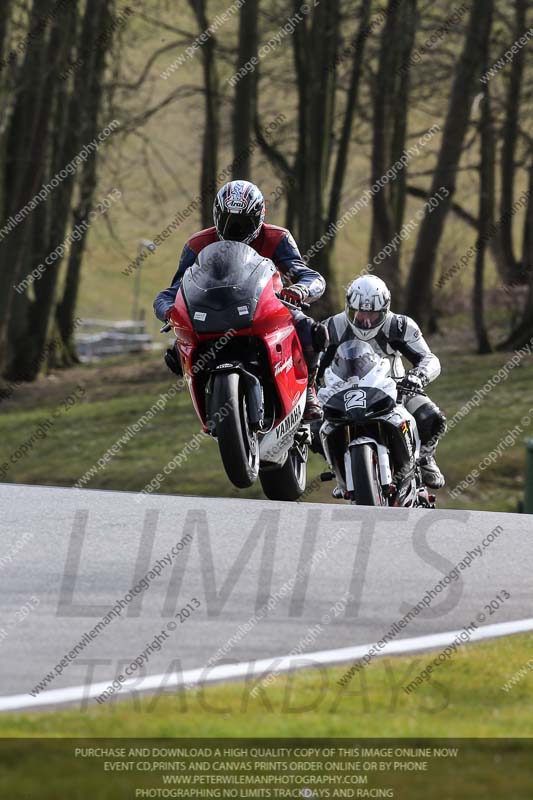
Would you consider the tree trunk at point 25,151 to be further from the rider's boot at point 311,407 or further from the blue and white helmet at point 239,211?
the blue and white helmet at point 239,211

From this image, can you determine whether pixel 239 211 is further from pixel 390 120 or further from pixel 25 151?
pixel 390 120

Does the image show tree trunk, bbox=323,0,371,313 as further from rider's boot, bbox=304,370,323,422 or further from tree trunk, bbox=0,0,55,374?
rider's boot, bbox=304,370,323,422

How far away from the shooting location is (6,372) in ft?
118

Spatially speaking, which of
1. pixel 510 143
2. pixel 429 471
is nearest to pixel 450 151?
pixel 510 143

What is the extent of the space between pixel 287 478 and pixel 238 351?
1729mm

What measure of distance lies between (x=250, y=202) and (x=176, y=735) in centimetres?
548

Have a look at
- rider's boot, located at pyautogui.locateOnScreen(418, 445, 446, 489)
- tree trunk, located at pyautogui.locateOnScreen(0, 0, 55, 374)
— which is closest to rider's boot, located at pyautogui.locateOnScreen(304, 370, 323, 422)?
rider's boot, located at pyautogui.locateOnScreen(418, 445, 446, 489)

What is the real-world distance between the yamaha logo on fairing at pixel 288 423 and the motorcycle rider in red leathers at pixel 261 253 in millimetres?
243

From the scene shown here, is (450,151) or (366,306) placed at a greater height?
(366,306)

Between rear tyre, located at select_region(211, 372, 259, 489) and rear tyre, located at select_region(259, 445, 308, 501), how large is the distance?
1528mm

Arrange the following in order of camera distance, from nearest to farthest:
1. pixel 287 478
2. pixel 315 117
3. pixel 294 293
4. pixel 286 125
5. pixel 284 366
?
pixel 284 366
pixel 294 293
pixel 287 478
pixel 315 117
pixel 286 125

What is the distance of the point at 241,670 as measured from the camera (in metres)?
6.18

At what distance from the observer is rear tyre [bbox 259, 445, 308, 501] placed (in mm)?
11180

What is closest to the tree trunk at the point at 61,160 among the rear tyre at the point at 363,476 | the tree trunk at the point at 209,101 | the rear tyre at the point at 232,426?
the tree trunk at the point at 209,101
